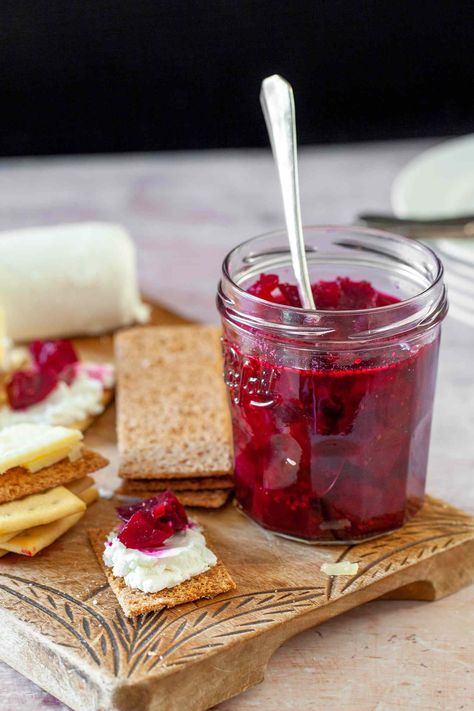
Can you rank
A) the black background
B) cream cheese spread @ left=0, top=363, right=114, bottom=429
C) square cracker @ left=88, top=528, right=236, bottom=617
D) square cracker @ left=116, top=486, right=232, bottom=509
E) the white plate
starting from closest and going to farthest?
1. square cracker @ left=88, top=528, right=236, bottom=617
2. square cracker @ left=116, top=486, right=232, bottom=509
3. cream cheese spread @ left=0, top=363, right=114, bottom=429
4. the white plate
5. the black background

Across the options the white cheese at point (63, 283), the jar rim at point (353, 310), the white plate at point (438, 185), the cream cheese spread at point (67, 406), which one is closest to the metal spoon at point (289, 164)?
the jar rim at point (353, 310)

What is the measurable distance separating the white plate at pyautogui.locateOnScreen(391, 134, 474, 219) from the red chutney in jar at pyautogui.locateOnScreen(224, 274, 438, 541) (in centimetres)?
126

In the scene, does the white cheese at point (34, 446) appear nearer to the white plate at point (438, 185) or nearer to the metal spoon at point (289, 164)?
the metal spoon at point (289, 164)

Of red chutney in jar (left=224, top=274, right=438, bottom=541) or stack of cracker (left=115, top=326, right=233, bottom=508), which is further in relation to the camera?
stack of cracker (left=115, top=326, right=233, bottom=508)

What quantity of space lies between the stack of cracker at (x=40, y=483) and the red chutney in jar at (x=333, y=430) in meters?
0.29

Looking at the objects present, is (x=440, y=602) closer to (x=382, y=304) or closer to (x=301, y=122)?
(x=382, y=304)

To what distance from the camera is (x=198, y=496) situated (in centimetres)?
187

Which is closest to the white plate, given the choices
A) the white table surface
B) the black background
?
the white table surface

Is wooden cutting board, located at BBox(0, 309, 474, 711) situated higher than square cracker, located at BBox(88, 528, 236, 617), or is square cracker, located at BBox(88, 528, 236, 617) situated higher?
square cracker, located at BBox(88, 528, 236, 617)

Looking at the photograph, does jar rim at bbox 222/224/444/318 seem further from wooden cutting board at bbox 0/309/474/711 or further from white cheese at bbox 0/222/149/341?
white cheese at bbox 0/222/149/341

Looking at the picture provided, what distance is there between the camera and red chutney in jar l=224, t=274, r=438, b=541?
63.5 inches

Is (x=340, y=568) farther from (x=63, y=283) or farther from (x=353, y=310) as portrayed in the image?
(x=63, y=283)

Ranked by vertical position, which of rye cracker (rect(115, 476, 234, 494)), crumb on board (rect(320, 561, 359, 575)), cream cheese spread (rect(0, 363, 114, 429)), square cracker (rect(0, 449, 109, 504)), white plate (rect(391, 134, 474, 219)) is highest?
white plate (rect(391, 134, 474, 219))

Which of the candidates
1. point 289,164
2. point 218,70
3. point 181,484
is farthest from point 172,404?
point 218,70
